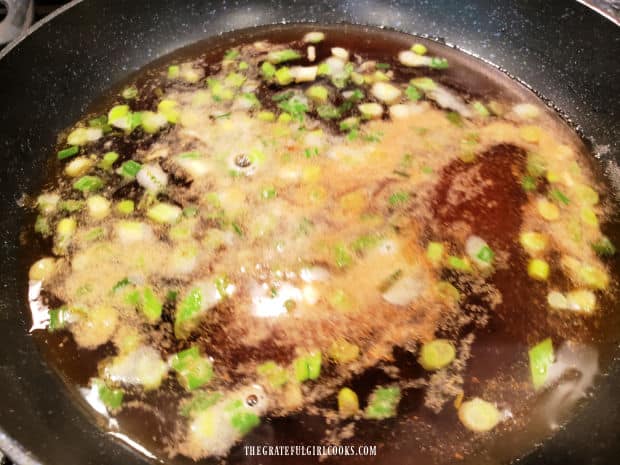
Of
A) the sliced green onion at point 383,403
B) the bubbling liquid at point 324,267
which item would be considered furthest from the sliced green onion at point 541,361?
the sliced green onion at point 383,403

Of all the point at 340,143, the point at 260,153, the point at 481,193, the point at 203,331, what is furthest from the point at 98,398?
the point at 481,193

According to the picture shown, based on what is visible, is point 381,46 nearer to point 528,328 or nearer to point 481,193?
point 481,193

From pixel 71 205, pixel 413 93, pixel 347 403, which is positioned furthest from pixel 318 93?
pixel 347 403

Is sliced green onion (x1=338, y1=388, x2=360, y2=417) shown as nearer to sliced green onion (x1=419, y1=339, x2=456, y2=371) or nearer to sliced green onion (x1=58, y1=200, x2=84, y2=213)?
sliced green onion (x1=419, y1=339, x2=456, y2=371)

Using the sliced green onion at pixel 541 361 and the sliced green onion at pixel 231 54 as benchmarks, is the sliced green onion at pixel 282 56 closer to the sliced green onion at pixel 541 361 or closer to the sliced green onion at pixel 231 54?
the sliced green onion at pixel 231 54

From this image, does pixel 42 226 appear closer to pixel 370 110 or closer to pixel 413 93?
pixel 370 110

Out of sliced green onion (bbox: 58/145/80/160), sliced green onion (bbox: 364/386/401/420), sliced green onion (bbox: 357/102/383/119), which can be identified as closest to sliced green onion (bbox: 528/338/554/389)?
sliced green onion (bbox: 364/386/401/420)
